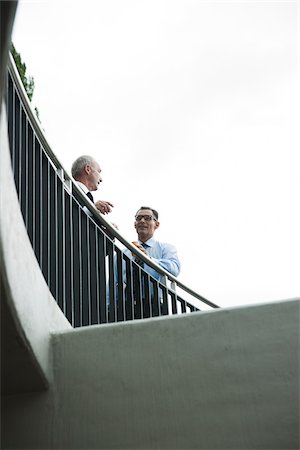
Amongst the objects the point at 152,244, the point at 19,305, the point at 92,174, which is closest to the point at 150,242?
the point at 152,244

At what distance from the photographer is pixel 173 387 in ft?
12.5

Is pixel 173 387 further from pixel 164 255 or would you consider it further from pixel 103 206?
pixel 164 255

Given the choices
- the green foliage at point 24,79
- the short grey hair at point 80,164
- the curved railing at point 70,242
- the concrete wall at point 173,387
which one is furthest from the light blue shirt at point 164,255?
the concrete wall at point 173,387

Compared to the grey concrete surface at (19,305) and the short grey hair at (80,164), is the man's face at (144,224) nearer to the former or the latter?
the short grey hair at (80,164)

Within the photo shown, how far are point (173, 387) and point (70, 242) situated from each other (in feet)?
4.16

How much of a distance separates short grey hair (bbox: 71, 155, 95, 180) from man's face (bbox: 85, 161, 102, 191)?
1.0 inches

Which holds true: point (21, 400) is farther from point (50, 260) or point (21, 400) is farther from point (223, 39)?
point (223, 39)

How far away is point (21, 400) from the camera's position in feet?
12.8

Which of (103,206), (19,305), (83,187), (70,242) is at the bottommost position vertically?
(19,305)

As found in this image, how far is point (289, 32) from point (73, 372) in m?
7.33

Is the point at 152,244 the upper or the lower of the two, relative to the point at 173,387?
upper

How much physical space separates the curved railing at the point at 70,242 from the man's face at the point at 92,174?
0.59 m

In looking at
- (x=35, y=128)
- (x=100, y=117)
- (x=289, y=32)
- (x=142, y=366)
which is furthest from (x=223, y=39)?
(x=142, y=366)

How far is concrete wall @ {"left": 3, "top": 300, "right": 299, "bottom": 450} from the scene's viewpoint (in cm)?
365
